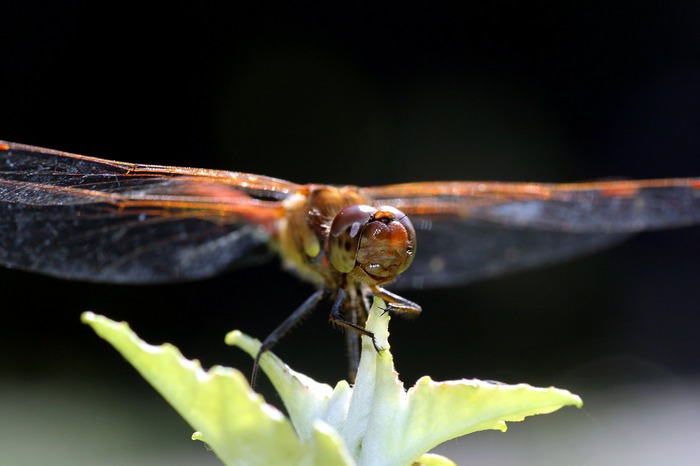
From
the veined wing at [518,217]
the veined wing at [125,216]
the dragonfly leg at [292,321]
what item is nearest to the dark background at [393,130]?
the veined wing at [518,217]

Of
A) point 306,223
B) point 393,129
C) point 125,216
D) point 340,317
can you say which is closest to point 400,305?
point 340,317

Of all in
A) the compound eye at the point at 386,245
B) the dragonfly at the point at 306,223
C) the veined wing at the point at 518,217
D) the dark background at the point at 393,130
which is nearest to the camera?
the compound eye at the point at 386,245

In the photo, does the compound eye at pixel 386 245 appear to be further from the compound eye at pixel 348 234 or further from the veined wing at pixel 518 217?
the veined wing at pixel 518 217

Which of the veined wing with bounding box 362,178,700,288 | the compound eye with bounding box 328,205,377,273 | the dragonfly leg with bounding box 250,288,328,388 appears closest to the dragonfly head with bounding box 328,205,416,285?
the compound eye with bounding box 328,205,377,273

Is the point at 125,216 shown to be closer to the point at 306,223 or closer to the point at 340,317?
the point at 306,223

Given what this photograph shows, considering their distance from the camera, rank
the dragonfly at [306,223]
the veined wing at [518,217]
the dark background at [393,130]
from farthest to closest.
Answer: the dark background at [393,130], the veined wing at [518,217], the dragonfly at [306,223]

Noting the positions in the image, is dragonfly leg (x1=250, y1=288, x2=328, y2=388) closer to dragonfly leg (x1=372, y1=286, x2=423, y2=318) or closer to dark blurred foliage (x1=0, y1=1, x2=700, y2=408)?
dragonfly leg (x1=372, y1=286, x2=423, y2=318)

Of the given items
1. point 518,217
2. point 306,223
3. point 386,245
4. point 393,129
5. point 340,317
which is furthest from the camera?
point 393,129
